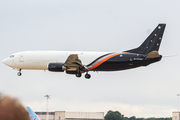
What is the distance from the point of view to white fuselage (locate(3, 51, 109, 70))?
209ft

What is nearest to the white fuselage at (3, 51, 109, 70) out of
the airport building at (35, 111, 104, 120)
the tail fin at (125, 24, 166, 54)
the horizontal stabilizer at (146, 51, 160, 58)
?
the tail fin at (125, 24, 166, 54)

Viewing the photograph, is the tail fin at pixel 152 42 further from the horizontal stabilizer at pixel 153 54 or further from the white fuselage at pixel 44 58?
the white fuselage at pixel 44 58

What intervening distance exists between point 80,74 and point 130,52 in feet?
30.2

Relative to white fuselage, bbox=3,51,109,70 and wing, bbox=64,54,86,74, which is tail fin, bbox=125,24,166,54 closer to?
white fuselage, bbox=3,51,109,70

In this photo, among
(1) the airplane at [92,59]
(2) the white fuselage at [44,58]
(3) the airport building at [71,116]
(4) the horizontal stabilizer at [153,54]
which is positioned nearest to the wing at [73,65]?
(1) the airplane at [92,59]

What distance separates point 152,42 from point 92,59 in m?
10.4

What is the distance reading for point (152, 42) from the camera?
63438 mm

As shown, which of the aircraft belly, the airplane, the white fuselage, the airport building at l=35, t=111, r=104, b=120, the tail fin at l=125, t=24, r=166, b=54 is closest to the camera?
the aircraft belly

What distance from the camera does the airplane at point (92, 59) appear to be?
203 ft

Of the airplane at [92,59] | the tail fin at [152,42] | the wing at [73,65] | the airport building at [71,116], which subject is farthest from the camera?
the airport building at [71,116]

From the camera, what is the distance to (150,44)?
6344cm

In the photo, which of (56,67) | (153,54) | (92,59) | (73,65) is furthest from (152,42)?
(56,67)

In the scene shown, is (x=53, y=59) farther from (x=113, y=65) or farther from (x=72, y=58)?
(x=113, y=65)

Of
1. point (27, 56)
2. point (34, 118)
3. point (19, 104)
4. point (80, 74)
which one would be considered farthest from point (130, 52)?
point (19, 104)
